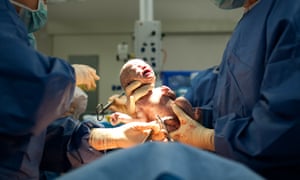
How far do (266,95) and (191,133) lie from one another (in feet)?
1.24

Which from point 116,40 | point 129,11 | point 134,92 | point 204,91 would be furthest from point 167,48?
point 134,92

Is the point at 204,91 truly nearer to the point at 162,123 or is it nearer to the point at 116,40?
the point at 162,123

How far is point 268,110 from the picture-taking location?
98 centimetres

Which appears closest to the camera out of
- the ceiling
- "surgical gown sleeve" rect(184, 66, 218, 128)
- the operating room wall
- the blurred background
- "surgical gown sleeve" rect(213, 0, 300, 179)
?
"surgical gown sleeve" rect(213, 0, 300, 179)

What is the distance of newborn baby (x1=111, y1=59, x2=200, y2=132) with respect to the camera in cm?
146

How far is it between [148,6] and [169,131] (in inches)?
53.2

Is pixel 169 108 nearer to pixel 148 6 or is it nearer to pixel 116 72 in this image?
pixel 148 6

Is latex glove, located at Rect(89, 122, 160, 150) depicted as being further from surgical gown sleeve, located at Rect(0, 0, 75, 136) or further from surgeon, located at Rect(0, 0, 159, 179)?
surgical gown sleeve, located at Rect(0, 0, 75, 136)

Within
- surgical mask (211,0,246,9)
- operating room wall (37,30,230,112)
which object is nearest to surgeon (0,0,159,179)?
surgical mask (211,0,246,9)

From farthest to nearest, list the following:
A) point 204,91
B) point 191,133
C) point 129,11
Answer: point 129,11 < point 204,91 < point 191,133

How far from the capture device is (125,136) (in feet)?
4.50

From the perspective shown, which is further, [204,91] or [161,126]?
[204,91]

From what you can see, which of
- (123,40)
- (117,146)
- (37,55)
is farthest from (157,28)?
(123,40)

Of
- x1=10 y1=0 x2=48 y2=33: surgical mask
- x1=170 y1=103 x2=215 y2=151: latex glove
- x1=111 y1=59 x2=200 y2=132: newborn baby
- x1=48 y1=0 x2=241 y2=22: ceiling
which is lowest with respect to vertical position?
x1=170 y1=103 x2=215 y2=151: latex glove
